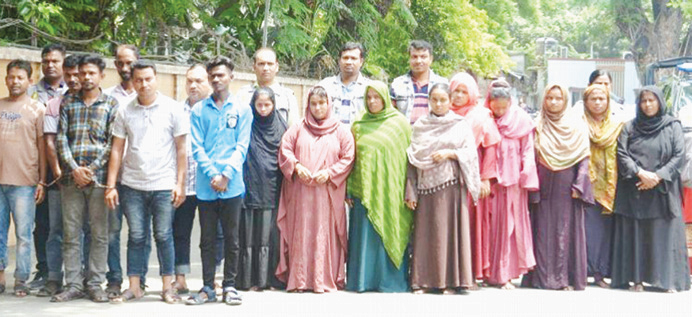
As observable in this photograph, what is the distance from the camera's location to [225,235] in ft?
28.6

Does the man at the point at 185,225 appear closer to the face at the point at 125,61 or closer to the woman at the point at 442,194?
the face at the point at 125,61

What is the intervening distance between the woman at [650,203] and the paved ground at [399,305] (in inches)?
10.4

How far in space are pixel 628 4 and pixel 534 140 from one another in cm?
3561

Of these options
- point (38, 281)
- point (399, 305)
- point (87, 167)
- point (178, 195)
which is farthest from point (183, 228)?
point (399, 305)

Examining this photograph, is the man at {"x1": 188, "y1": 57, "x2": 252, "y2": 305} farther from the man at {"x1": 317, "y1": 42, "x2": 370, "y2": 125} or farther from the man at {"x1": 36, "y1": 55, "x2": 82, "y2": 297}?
the man at {"x1": 317, "y1": 42, "x2": 370, "y2": 125}

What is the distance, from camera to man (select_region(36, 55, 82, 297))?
8.65 metres

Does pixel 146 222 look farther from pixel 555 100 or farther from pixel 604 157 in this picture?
pixel 604 157

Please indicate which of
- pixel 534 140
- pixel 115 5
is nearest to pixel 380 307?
pixel 534 140

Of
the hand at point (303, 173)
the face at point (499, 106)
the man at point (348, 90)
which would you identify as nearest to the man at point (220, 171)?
the hand at point (303, 173)

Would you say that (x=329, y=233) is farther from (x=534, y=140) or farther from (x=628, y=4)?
(x=628, y=4)

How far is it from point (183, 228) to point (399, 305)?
1.76 m

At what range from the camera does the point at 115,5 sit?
14.3m

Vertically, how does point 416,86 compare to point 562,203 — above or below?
above

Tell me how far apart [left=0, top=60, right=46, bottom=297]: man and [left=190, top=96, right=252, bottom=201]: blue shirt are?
3.94 ft
